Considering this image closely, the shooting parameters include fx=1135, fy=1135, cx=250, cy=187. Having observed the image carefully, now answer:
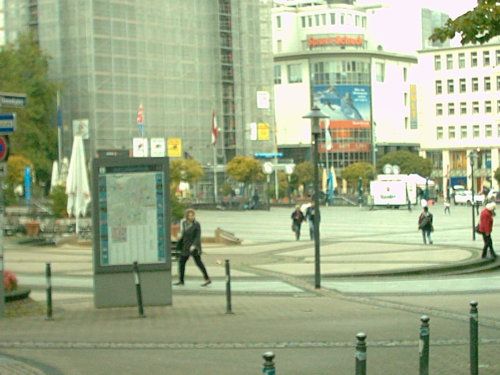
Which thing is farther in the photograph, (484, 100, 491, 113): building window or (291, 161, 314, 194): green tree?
(484, 100, 491, 113): building window

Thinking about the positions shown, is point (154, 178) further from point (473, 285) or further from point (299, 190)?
point (299, 190)

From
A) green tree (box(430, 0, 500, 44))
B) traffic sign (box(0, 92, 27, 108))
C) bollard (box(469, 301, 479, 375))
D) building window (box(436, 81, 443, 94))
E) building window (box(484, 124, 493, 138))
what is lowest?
bollard (box(469, 301, 479, 375))

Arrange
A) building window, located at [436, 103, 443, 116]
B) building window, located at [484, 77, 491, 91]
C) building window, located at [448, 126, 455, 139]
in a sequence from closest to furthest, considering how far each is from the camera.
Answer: building window, located at [484, 77, 491, 91] → building window, located at [448, 126, 455, 139] → building window, located at [436, 103, 443, 116]

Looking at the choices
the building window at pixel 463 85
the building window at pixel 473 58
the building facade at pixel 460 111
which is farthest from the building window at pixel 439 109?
the building window at pixel 473 58

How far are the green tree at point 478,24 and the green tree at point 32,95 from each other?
248 feet

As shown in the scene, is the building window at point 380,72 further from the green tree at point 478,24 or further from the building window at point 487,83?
the green tree at point 478,24

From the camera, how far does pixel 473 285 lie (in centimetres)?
2489

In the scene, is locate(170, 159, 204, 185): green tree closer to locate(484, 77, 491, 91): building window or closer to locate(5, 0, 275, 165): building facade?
locate(5, 0, 275, 165): building facade

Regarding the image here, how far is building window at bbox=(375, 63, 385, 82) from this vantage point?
500 ft

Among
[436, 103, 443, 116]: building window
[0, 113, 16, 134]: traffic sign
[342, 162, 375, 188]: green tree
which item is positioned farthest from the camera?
[436, 103, 443, 116]: building window

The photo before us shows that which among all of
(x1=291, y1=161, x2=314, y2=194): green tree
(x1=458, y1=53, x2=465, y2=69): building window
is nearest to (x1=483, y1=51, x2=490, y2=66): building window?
(x1=458, y1=53, x2=465, y2=69): building window

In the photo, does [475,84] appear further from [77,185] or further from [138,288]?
[138,288]

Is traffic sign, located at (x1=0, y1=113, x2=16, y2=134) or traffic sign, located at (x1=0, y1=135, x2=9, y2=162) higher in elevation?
traffic sign, located at (x1=0, y1=113, x2=16, y2=134)

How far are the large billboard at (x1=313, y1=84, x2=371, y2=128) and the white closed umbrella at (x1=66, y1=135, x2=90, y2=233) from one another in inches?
4076
